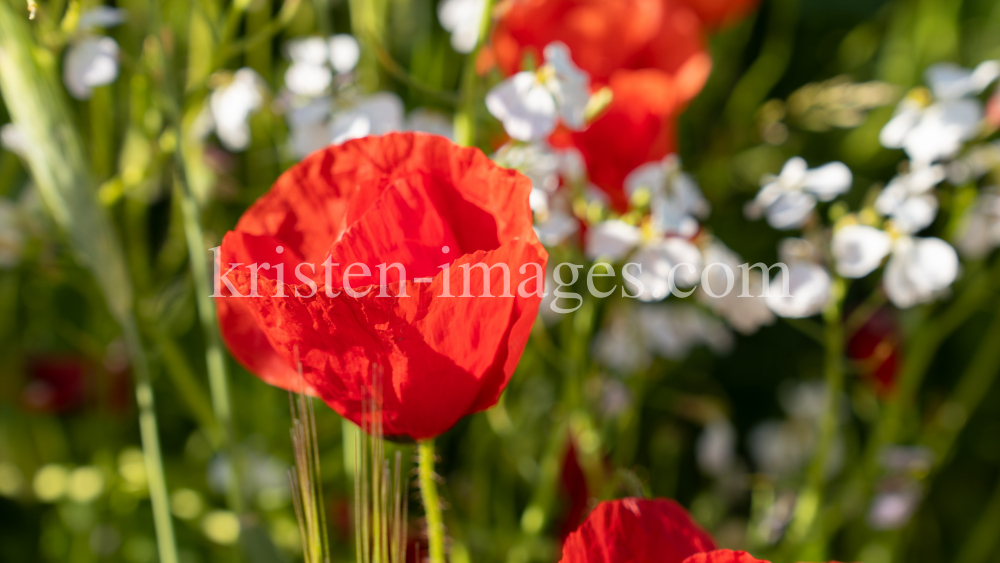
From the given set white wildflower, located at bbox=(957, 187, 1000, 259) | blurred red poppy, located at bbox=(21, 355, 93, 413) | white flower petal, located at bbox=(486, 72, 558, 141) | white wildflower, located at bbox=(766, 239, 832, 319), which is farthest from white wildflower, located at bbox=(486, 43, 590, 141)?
blurred red poppy, located at bbox=(21, 355, 93, 413)

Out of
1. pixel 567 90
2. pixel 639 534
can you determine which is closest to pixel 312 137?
pixel 567 90

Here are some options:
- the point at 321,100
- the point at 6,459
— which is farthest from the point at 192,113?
the point at 6,459

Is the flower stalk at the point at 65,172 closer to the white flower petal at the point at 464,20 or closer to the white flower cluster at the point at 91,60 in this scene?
the white flower cluster at the point at 91,60

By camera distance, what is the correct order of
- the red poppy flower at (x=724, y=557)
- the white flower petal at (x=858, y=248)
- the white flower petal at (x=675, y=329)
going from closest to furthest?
the red poppy flower at (x=724, y=557) → the white flower petal at (x=858, y=248) → the white flower petal at (x=675, y=329)

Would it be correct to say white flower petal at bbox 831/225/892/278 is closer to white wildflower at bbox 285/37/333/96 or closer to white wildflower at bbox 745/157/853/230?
white wildflower at bbox 745/157/853/230

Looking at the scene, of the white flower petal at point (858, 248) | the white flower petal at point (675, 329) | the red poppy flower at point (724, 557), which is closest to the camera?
the red poppy flower at point (724, 557)

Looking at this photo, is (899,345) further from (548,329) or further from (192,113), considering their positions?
(192,113)

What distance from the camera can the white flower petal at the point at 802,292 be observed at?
30cm

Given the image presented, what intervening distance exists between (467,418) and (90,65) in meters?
0.29

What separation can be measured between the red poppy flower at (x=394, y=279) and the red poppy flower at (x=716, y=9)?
12.4 inches

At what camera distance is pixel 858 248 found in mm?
302

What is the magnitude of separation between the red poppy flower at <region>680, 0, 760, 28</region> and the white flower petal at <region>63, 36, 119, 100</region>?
0.32m

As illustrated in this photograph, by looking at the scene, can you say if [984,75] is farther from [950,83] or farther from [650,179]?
[650,179]

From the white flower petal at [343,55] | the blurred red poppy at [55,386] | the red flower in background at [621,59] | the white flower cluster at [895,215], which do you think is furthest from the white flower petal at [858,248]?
the blurred red poppy at [55,386]
